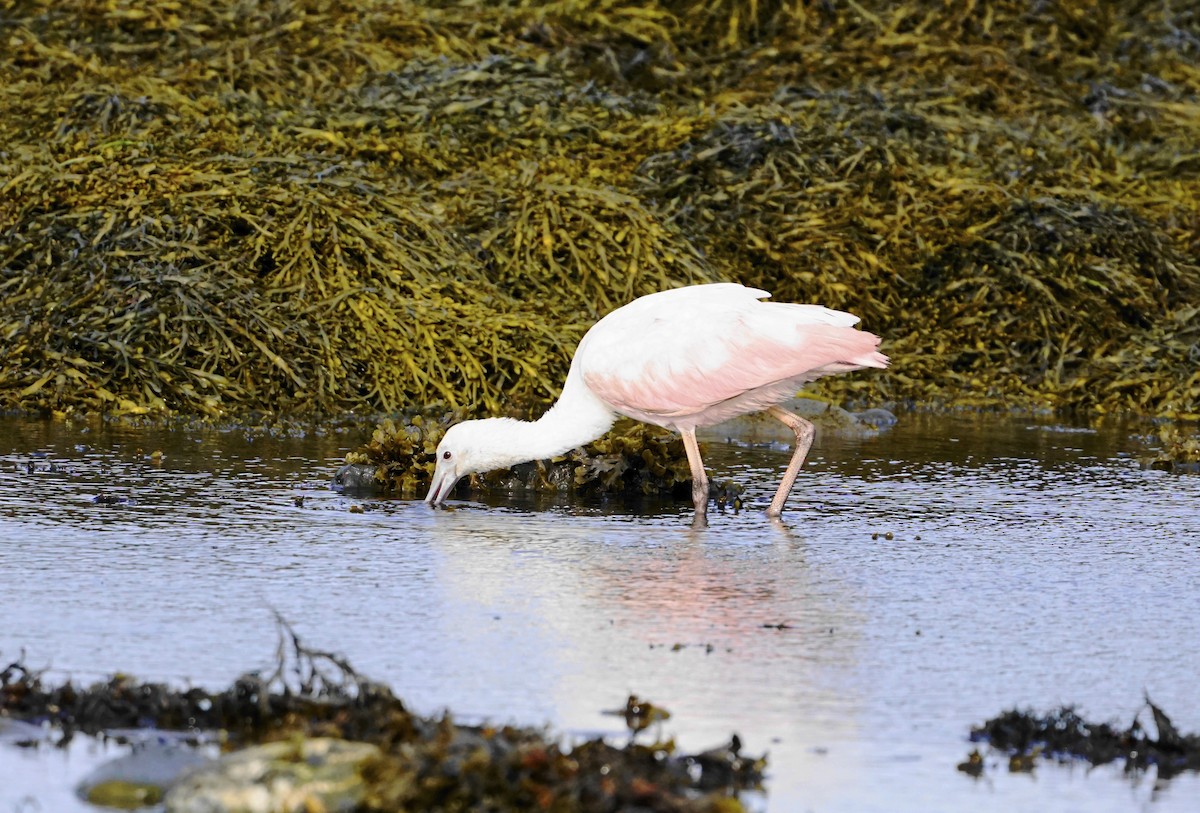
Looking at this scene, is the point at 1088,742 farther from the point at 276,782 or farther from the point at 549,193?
the point at 549,193

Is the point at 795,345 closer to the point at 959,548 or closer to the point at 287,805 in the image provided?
the point at 959,548

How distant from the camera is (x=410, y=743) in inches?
182

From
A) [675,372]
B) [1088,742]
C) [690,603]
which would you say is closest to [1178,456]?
[675,372]

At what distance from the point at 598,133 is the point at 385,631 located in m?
9.02

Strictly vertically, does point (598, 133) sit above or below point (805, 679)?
above

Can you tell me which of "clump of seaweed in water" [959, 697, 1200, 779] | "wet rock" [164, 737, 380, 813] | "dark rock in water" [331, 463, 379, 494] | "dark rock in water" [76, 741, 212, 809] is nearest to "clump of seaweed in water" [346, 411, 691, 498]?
"dark rock in water" [331, 463, 379, 494]

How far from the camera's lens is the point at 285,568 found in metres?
7.01

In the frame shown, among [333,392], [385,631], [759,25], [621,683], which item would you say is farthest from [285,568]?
[759,25]

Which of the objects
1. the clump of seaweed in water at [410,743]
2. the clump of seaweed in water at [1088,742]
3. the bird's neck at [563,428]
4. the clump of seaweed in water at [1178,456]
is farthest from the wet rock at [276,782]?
the clump of seaweed in water at [1178,456]

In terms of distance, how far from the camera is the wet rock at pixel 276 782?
418 cm

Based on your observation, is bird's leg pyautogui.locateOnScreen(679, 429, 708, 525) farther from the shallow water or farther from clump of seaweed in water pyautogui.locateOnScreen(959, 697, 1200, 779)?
clump of seaweed in water pyautogui.locateOnScreen(959, 697, 1200, 779)

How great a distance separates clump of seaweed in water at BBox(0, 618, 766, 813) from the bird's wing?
10.5 ft

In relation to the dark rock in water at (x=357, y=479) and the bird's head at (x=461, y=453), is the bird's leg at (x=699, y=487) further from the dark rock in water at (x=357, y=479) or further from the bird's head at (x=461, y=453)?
the dark rock in water at (x=357, y=479)

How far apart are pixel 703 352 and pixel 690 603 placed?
89.3 inches
